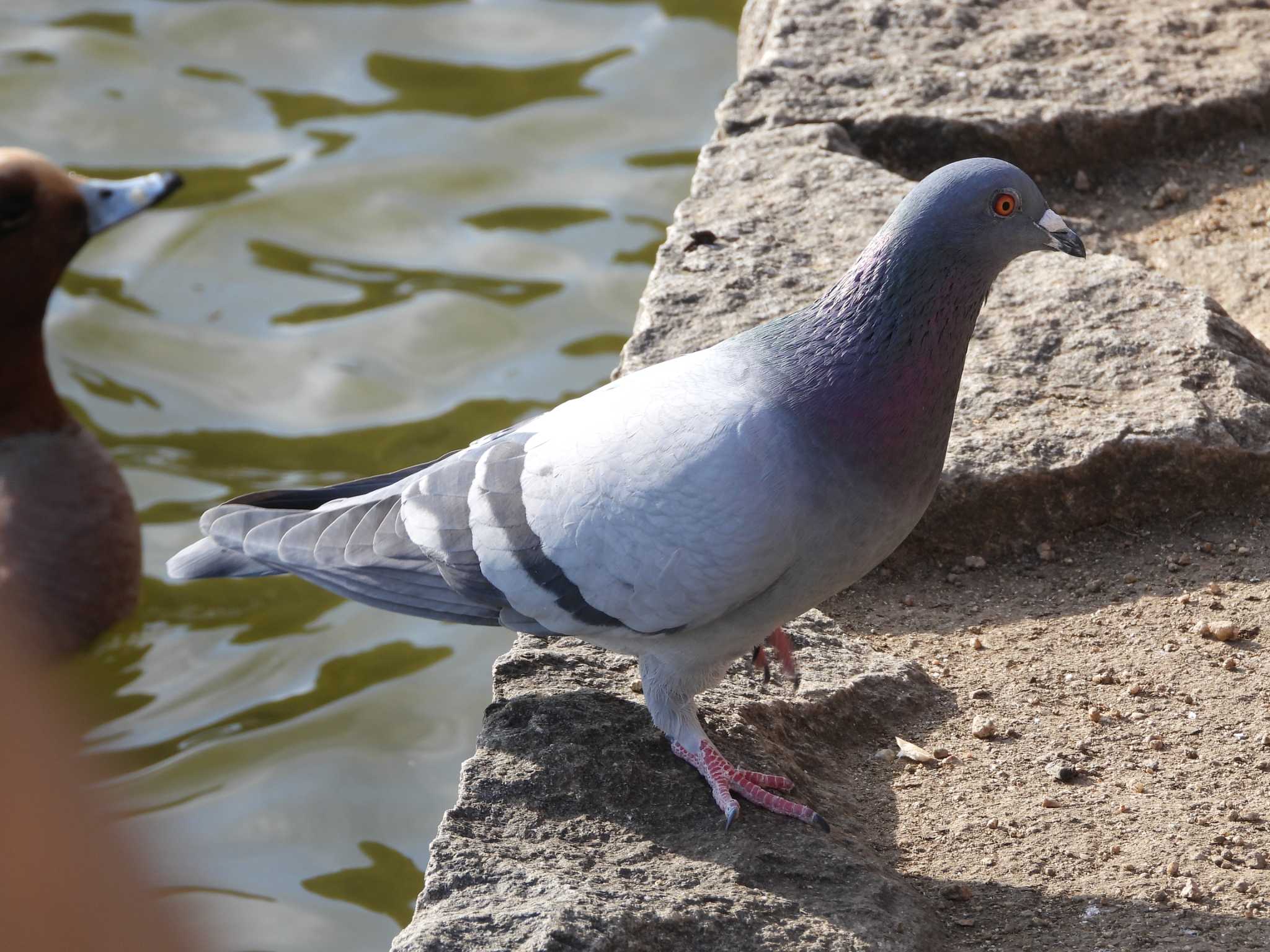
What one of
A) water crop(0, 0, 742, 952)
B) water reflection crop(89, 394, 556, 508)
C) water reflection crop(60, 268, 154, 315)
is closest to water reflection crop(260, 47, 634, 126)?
water crop(0, 0, 742, 952)

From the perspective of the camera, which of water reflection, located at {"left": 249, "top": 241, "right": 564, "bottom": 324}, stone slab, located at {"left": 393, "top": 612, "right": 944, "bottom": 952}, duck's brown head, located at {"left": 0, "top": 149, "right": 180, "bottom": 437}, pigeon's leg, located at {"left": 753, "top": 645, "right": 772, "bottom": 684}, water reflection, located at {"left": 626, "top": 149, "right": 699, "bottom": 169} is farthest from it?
water reflection, located at {"left": 626, "top": 149, "right": 699, "bottom": 169}

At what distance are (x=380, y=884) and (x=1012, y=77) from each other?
365cm

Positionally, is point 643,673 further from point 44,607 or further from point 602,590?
point 44,607

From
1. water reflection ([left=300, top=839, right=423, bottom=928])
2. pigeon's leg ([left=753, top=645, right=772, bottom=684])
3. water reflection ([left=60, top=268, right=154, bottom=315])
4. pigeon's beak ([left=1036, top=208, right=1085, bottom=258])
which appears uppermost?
pigeon's beak ([left=1036, top=208, right=1085, bottom=258])

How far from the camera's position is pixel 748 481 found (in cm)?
282

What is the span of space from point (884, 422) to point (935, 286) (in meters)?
0.29

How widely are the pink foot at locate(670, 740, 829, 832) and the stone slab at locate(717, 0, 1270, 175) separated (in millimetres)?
2869

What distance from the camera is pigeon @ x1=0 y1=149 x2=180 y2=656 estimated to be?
5.34 metres

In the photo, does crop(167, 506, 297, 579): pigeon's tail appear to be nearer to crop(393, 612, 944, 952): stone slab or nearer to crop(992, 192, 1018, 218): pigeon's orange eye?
crop(393, 612, 944, 952): stone slab

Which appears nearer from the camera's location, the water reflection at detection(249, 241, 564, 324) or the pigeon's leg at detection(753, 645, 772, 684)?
the pigeon's leg at detection(753, 645, 772, 684)

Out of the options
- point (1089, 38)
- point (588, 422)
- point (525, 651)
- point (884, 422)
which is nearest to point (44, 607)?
point (525, 651)

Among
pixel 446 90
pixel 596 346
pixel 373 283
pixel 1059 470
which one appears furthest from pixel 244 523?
pixel 446 90

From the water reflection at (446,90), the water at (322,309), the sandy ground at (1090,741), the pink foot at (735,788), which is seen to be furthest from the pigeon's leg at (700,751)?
the water reflection at (446,90)

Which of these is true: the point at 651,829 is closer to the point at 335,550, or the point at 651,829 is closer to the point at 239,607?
the point at 335,550
